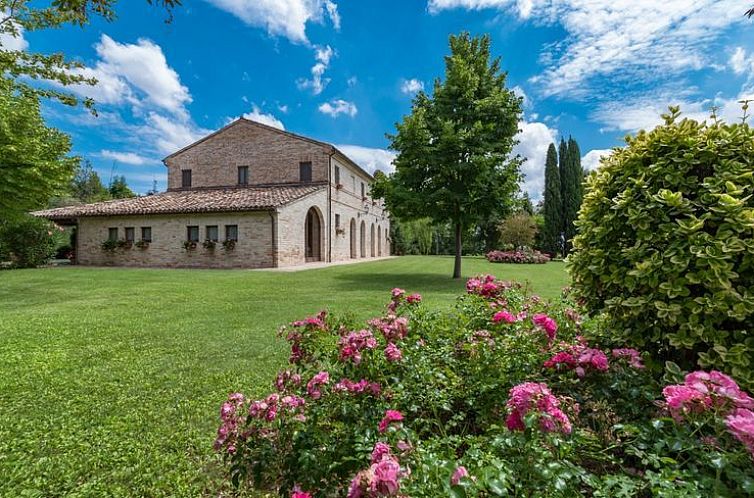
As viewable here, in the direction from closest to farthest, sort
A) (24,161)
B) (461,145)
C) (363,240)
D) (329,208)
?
(24,161) → (461,145) → (329,208) → (363,240)

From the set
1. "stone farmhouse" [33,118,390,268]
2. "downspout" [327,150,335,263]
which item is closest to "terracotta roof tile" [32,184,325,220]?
"stone farmhouse" [33,118,390,268]

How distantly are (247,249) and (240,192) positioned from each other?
259 inches

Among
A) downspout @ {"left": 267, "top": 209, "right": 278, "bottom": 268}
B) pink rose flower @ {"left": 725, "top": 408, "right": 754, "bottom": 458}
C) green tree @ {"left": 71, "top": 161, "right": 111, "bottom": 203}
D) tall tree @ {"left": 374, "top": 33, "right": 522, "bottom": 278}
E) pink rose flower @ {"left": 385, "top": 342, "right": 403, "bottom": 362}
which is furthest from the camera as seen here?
green tree @ {"left": 71, "top": 161, "right": 111, "bottom": 203}

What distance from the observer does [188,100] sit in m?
Result: 23.0

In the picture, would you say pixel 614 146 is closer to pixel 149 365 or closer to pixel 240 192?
pixel 149 365

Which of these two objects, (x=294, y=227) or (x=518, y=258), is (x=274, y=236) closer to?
(x=294, y=227)

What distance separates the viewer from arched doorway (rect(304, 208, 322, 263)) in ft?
82.6

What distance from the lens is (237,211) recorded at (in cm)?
1925

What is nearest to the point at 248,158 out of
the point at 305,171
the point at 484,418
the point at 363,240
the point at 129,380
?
the point at 305,171

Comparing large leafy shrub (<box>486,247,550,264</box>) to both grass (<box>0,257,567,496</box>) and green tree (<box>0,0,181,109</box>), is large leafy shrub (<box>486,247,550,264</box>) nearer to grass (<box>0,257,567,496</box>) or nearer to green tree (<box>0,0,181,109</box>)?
grass (<box>0,257,567,496</box>)

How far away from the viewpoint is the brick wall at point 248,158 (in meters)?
25.3

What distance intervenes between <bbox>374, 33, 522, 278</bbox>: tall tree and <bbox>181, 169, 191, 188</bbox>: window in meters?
20.3

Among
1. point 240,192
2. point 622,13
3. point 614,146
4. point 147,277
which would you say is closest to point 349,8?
point 622,13

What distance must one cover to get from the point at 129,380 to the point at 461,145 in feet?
36.2
